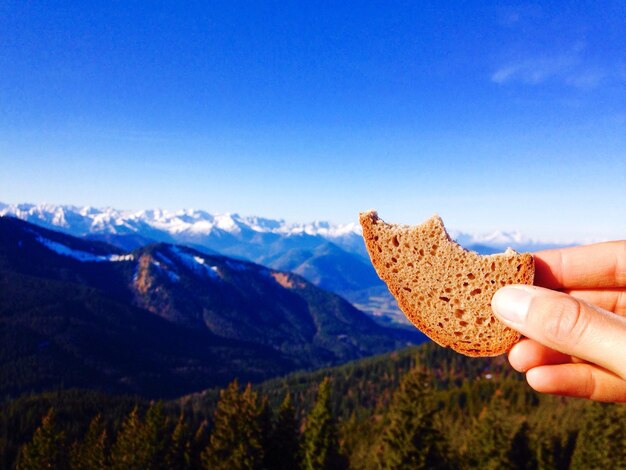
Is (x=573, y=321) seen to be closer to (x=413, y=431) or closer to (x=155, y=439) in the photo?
(x=413, y=431)

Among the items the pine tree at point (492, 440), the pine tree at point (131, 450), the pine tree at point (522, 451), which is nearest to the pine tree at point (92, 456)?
the pine tree at point (131, 450)

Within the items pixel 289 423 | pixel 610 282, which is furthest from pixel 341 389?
pixel 610 282

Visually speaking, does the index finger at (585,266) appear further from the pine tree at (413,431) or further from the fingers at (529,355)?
the pine tree at (413,431)

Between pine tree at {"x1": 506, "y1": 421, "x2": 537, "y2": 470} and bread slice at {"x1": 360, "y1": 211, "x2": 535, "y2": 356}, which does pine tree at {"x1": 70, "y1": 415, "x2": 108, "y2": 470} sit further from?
bread slice at {"x1": 360, "y1": 211, "x2": 535, "y2": 356}

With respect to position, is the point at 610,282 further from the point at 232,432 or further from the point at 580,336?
the point at 232,432

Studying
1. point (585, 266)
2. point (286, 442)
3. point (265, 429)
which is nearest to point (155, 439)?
A: point (265, 429)

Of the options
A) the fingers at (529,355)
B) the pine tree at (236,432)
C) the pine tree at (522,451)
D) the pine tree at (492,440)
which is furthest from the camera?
the pine tree at (522,451)

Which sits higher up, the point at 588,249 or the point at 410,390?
the point at 588,249
